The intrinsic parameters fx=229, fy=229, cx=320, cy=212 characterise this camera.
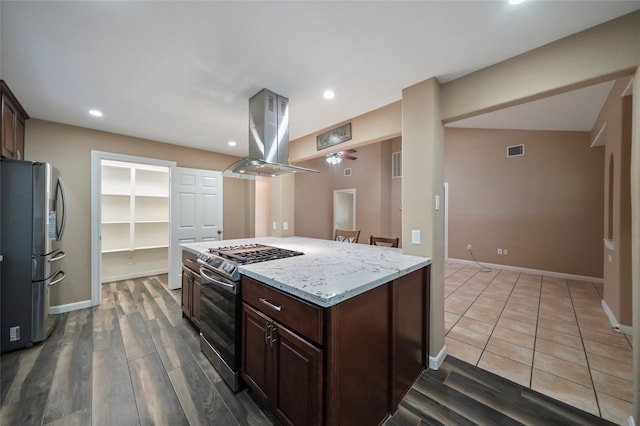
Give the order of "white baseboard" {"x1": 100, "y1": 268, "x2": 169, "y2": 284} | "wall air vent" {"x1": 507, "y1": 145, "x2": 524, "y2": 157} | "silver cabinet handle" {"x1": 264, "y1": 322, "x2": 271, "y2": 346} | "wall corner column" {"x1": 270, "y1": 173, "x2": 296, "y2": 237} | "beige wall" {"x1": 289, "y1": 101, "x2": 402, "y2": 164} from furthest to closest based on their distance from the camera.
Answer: "wall air vent" {"x1": 507, "y1": 145, "x2": 524, "y2": 157}, "white baseboard" {"x1": 100, "y1": 268, "x2": 169, "y2": 284}, "wall corner column" {"x1": 270, "y1": 173, "x2": 296, "y2": 237}, "beige wall" {"x1": 289, "y1": 101, "x2": 402, "y2": 164}, "silver cabinet handle" {"x1": 264, "y1": 322, "x2": 271, "y2": 346}

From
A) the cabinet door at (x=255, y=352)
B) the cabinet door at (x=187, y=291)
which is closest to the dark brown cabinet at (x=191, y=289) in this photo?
the cabinet door at (x=187, y=291)

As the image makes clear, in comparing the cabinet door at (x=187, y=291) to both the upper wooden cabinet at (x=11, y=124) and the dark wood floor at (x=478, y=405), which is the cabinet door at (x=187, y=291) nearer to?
the upper wooden cabinet at (x=11, y=124)

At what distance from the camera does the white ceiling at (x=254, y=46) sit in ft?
4.45

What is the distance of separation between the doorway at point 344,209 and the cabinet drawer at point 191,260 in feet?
16.2

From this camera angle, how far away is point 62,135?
3086 millimetres

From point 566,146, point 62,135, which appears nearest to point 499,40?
point 566,146

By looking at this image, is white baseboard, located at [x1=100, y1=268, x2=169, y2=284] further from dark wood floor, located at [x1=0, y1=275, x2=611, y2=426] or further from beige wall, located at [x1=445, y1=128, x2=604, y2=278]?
beige wall, located at [x1=445, y1=128, x2=604, y2=278]

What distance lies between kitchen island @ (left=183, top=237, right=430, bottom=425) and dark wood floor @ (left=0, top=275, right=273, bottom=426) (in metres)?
0.37

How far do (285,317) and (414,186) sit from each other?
1562 mm

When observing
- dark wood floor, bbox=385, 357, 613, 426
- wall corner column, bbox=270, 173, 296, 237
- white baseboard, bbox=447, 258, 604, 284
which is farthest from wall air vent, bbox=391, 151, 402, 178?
dark wood floor, bbox=385, 357, 613, 426

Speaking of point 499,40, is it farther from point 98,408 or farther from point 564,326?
point 98,408

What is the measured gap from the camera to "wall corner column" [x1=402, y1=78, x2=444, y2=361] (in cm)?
199

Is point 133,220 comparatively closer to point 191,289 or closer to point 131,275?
point 131,275

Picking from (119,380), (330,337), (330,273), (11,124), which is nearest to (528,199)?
(330,273)
